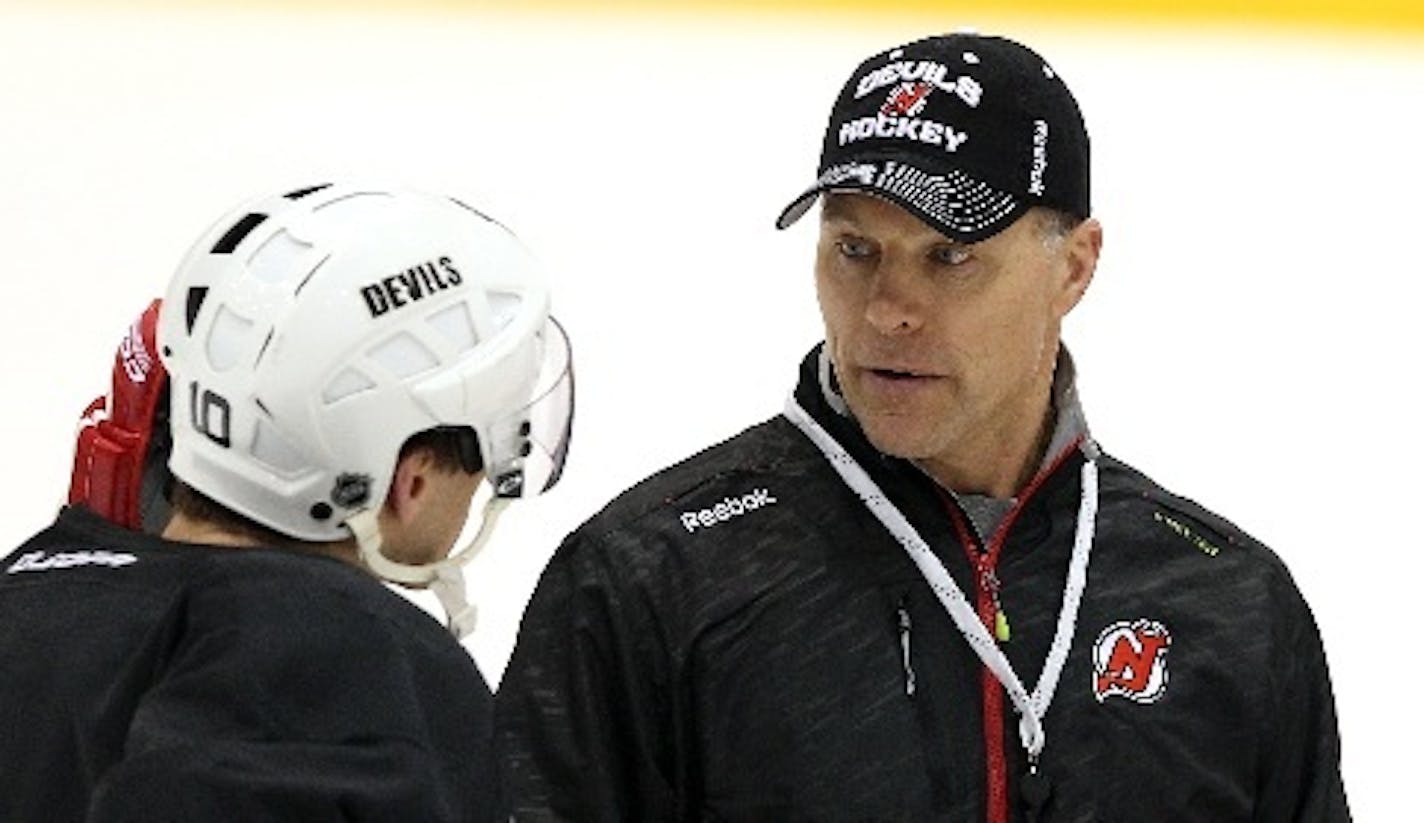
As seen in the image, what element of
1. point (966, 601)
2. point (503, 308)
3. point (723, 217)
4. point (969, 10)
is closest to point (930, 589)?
point (966, 601)

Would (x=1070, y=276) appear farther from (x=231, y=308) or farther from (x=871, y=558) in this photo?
(x=231, y=308)

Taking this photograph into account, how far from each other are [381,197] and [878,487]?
662 millimetres

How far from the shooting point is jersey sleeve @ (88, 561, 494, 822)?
187 centimetres

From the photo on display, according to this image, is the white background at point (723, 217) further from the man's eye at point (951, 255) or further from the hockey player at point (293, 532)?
the hockey player at point (293, 532)

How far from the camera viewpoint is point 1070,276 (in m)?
2.78

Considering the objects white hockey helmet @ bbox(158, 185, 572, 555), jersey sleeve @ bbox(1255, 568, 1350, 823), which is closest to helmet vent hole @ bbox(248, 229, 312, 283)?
white hockey helmet @ bbox(158, 185, 572, 555)

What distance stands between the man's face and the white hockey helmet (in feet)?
1.79

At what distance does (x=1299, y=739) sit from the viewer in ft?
8.80

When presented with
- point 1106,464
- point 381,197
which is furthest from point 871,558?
point 381,197

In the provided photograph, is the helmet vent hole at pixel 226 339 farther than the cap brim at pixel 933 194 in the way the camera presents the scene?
No

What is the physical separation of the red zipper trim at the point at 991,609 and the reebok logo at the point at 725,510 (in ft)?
0.47

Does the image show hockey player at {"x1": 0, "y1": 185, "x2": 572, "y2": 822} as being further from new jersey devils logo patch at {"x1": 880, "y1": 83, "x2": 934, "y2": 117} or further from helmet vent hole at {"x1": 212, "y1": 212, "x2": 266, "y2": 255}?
new jersey devils logo patch at {"x1": 880, "y1": 83, "x2": 934, "y2": 117}

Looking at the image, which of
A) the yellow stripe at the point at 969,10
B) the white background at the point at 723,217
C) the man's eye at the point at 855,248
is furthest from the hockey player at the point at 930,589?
the yellow stripe at the point at 969,10

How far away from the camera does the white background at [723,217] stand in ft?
13.8
